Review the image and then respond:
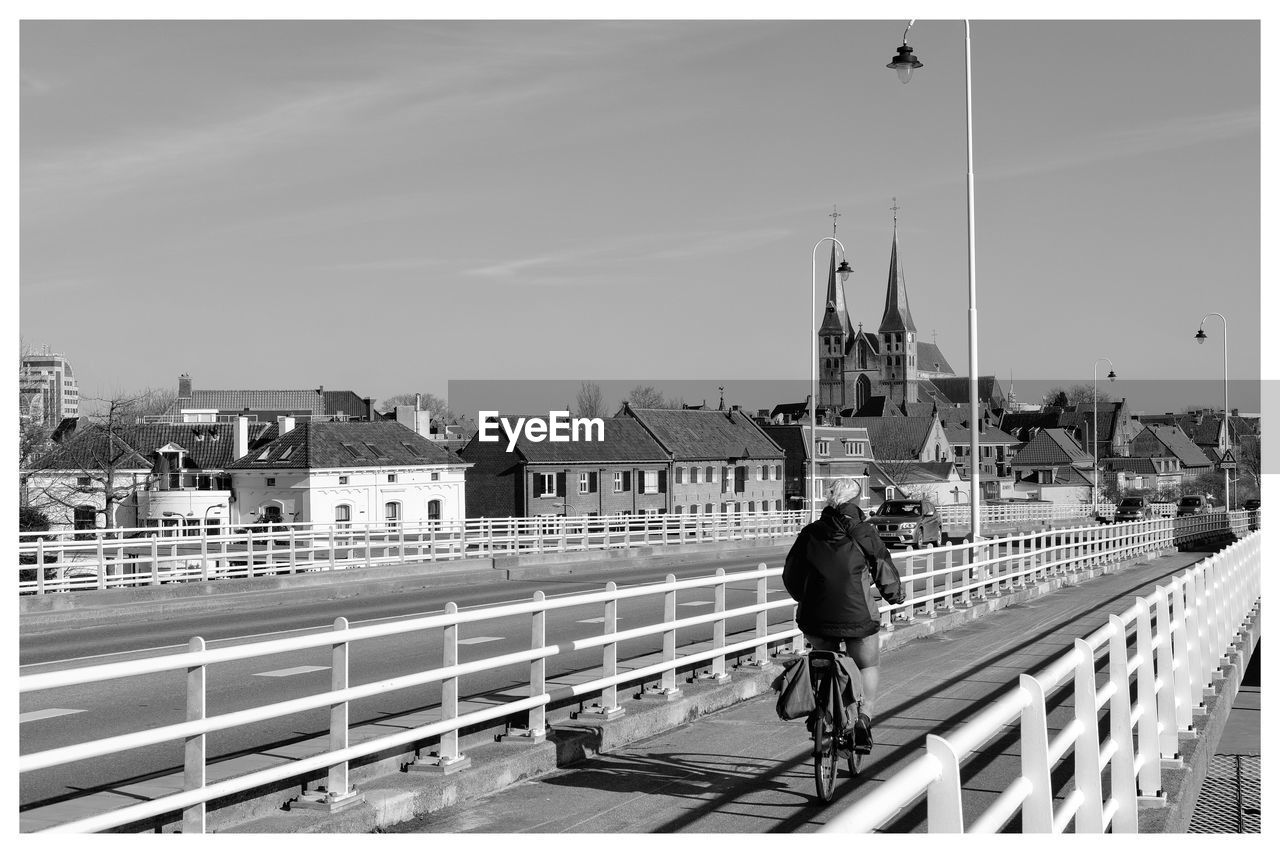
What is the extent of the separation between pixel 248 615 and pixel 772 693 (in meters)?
11.4

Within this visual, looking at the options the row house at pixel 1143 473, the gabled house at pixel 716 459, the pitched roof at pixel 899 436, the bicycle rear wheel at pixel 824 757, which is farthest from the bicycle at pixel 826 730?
the row house at pixel 1143 473

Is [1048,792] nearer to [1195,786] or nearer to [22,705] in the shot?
[1195,786]

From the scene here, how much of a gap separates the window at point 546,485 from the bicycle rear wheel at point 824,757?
80213mm

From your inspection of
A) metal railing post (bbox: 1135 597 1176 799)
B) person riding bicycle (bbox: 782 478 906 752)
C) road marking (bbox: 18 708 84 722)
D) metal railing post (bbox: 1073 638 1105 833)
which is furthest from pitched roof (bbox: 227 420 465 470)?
metal railing post (bbox: 1073 638 1105 833)

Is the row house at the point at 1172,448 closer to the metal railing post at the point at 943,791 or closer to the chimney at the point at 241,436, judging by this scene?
the chimney at the point at 241,436

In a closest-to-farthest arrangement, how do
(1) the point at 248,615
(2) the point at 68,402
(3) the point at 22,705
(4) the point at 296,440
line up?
(3) the point at 22,705 → (1) the point at 248,615 → (4) the point at 296,440 → (2) the point at 68,402

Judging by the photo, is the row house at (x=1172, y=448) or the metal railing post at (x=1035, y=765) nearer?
the metal railing post at (x=1035, y=765)

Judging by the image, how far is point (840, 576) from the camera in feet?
29.0

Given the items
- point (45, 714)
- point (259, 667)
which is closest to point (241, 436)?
point (259, 667)

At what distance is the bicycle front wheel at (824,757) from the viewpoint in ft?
27.5

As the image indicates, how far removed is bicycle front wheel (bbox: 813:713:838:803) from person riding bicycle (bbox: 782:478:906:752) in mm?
421

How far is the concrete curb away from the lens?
818 centimetres

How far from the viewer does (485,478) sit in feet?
296

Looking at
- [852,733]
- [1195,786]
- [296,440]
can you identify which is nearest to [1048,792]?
[852,733]
